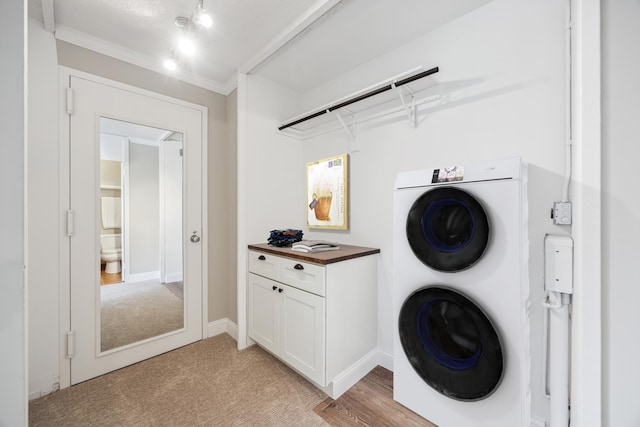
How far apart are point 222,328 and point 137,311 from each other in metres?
0.78

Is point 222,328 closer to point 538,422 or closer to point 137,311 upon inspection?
point 137,311

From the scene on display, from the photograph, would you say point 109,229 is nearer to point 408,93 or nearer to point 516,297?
point 408,93

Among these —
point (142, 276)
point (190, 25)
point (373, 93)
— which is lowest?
point (142, 276)

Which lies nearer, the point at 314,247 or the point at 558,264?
the point at 558,264

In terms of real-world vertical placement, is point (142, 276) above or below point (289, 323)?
above

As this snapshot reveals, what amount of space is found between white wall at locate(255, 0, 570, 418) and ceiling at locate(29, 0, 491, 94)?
0.15 meters

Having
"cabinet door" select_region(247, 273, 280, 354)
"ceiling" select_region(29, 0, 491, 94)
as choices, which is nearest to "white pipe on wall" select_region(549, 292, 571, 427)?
"cabinet door" select_region(247, 273, 280, 354)

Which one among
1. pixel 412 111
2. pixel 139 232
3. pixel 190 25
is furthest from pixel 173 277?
pixel 412 111

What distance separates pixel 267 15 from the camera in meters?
1.69

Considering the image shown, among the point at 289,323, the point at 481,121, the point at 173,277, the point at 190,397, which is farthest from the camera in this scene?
the point at 173,277

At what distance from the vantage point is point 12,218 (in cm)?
74

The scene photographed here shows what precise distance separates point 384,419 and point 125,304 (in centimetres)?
211

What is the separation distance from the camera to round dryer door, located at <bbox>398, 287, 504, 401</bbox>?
1106 millimetres

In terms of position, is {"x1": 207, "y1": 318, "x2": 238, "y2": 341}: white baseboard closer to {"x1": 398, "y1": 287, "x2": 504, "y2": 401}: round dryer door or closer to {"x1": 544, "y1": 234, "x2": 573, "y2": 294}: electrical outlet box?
{"x1": 398, "y1": 287, "x2": 504, "y2": 401}: round dryer door
